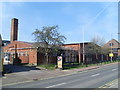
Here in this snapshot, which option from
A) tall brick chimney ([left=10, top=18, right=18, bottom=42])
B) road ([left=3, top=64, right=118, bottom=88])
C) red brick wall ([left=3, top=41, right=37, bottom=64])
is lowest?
road ([left=3, top=64, right=118, bottom=88])

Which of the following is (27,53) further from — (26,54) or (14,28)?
(14,28)

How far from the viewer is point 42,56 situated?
35.7 metres

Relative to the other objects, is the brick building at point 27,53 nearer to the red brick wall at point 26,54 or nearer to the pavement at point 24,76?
the red brick wall at point 26,54

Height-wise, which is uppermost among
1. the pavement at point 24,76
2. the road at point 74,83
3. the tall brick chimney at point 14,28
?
the tall brick chimney at point 14,28

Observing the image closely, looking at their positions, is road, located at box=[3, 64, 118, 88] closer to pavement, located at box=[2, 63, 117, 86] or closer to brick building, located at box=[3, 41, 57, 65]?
pavement, located at box=[2, 63, 117, 86]

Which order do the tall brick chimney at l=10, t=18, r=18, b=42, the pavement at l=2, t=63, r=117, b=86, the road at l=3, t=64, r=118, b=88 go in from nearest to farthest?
the road at l=3, t=64, r=118, b=88, the pavement at l=2, t=63, r=117, b=86, the tall brick chimney at l=10, t=18, r=18, b=42

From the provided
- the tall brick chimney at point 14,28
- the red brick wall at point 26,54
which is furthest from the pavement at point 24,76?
the tall brick chimney at point 14,28

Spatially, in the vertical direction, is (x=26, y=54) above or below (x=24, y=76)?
above

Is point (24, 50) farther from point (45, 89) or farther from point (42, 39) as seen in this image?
point (45, 89)

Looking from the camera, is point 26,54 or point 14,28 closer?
point 26,54

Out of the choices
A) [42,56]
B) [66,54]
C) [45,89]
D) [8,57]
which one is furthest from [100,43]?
[45,89]

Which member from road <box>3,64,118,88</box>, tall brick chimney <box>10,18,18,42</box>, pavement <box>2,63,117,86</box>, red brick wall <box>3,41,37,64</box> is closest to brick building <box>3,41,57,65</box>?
red brick wall <box>3,41,37,64</box>

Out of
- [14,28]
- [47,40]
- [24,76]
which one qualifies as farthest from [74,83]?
[14,28]

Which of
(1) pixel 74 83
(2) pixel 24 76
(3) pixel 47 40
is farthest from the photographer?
(3) pixel 47 40
